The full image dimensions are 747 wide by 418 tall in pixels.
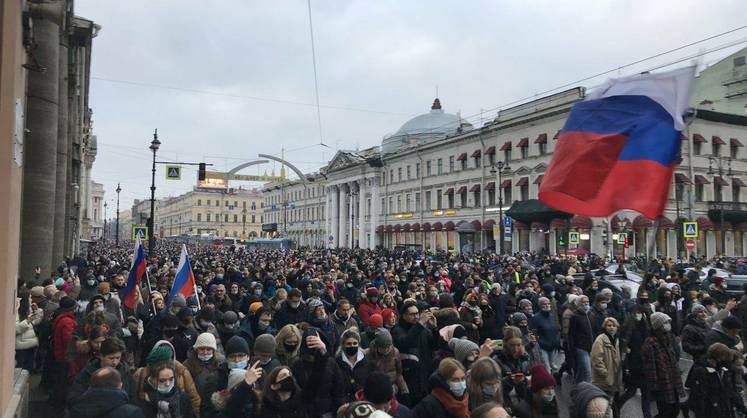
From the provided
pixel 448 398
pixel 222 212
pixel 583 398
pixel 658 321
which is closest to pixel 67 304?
pixel 448 398

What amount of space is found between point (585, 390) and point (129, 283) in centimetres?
815

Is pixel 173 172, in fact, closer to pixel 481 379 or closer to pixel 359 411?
pixel 481 379

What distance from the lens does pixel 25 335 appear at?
7.61 meters

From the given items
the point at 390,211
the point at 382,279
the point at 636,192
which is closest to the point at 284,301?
the point at 636,192

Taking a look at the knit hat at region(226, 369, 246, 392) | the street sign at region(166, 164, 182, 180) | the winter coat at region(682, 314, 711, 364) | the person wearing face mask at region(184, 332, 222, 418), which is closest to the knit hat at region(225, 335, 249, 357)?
the knit hat at region(226, 369, 246, 392)

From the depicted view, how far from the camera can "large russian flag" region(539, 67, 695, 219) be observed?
17.0ft

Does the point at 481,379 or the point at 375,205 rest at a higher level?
the point at 375,205

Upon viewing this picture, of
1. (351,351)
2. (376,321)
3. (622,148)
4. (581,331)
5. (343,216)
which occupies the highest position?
(343,216)

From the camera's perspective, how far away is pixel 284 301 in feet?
28.8

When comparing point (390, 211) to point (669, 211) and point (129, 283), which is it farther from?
point (129, 283)

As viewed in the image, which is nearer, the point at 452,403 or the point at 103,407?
the point at 103,407

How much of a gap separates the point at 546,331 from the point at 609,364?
186cm

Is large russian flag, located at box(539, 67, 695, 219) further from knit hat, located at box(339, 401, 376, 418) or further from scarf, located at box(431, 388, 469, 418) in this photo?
knit hat, located at box(339, 401, 376, 418)

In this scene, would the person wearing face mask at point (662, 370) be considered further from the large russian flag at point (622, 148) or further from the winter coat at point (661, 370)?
the large russian flag at point (622, 148)
